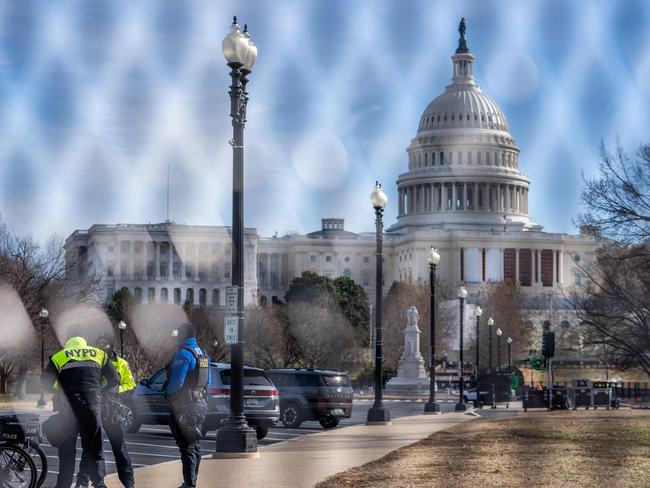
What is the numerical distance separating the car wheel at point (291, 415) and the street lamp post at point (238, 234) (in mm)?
13945

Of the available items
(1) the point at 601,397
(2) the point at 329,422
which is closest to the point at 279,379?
(2) the point at 329,422

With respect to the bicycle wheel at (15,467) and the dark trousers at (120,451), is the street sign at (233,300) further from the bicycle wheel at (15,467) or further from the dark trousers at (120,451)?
the bicycle wheel at (15,467)

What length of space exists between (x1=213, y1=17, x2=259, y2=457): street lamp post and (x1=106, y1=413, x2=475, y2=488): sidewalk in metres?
0.42

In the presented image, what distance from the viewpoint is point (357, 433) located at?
32.2 m

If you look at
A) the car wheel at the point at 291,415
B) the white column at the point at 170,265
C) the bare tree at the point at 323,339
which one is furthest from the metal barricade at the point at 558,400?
the white column at the point at 170,265

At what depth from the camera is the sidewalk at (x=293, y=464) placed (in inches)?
721

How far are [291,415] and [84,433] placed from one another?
21.1 m

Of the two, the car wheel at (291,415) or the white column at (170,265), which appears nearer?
the car wheel at (291,415)

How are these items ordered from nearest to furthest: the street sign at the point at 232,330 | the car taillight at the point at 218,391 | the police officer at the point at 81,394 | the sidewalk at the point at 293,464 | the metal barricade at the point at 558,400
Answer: the police officer at the point at 81,394 < the sidewalk at the point at 293,464 < the street sign at the point at 232,330 < the car taillight at the point at 218,391 < the metal barricade at the point at 558,400

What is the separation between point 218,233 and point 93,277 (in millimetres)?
29609

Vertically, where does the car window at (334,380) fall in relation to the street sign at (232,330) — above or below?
below

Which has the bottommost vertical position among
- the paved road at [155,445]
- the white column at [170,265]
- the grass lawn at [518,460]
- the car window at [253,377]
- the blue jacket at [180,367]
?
the paved road at [155,445]

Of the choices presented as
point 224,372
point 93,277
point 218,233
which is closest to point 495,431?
point 224,372

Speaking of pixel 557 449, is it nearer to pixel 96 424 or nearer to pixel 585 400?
pixel 96 424
